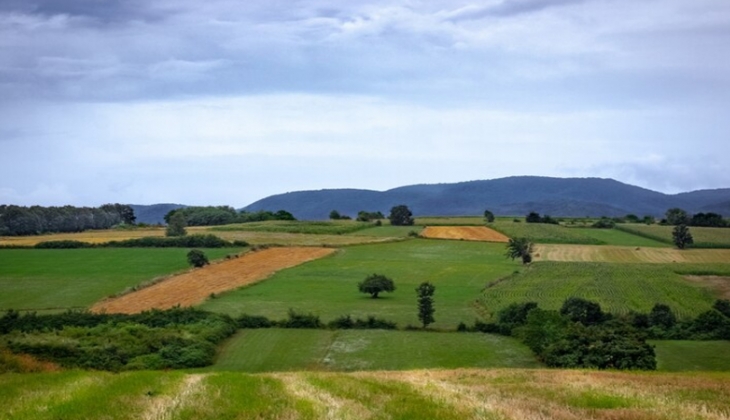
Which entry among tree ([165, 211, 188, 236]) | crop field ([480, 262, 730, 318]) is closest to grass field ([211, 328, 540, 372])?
crop field ([480, 262, 730, 318])

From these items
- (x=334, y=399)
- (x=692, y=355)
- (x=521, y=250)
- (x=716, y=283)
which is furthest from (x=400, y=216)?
(x=334, y=399)

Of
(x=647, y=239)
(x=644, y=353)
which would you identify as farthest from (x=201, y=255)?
(x=647, y=239)

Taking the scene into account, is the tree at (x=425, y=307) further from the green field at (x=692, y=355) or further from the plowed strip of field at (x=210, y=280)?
the plowed strip of field at (x=210, y=280)

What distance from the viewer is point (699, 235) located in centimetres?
14050

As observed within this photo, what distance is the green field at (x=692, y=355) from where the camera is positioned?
152 ft

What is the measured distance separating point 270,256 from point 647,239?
78.3m

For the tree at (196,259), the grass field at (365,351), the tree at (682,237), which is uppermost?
the tree at (682,237)

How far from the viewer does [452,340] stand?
5662cm

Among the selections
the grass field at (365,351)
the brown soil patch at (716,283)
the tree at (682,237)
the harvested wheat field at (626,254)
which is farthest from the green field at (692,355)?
the tree at (682,237)

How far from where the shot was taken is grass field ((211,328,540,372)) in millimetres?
47875

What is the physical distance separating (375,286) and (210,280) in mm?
20977

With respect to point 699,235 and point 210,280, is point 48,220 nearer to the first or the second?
point 210,280

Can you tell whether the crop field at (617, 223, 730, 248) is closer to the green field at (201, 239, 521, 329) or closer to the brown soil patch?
the green field at (201, 239, 521, 329)

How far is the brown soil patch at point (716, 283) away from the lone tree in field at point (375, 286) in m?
34.6
